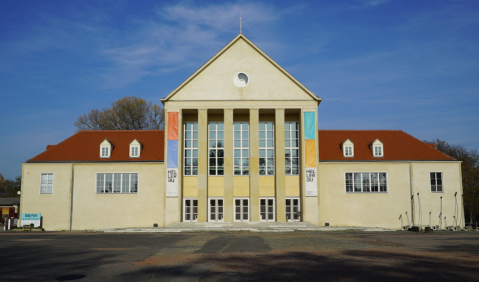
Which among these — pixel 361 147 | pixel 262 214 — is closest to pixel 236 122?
pixel 262 214

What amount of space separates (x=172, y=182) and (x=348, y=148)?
57.9 ft

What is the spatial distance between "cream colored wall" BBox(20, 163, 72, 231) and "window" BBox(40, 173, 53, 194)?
0.30m

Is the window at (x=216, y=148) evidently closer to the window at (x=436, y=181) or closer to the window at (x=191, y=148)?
the window at (x=191, y=148)

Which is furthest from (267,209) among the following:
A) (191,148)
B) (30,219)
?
(30,219)

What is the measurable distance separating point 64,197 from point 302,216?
74.4 ft

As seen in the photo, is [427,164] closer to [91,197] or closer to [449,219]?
[449,219]

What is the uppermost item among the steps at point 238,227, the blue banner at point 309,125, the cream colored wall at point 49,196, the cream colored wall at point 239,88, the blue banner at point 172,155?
the cream colored wall at point 239,88

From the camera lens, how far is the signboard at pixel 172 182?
36.7 metres

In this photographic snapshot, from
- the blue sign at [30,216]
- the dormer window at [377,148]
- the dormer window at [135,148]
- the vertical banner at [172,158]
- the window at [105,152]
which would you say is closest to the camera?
the vertical banner at [172,158]

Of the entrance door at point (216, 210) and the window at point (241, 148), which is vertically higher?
the window at point (241, 148)

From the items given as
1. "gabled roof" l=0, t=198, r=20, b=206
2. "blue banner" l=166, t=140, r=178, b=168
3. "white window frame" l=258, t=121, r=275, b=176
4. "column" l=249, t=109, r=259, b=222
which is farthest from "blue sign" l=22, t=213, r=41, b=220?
"gabled roof" l=0, t=198, r=20, b=206

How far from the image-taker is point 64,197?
124 ft

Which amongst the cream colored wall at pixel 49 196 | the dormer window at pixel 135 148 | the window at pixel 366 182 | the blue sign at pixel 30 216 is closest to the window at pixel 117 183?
the dormer window at pixel 135 148

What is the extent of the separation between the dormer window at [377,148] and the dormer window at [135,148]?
2345 centimetres
